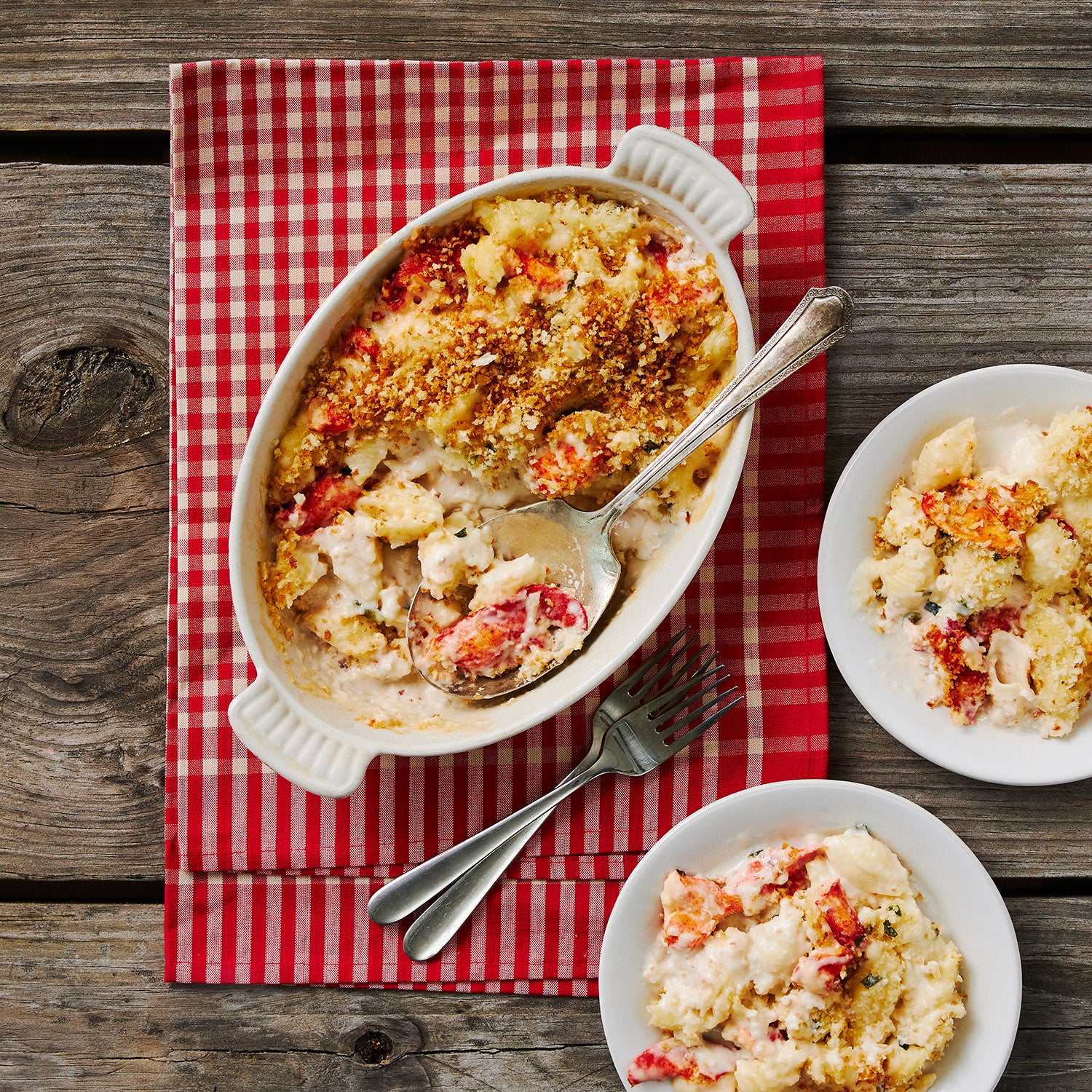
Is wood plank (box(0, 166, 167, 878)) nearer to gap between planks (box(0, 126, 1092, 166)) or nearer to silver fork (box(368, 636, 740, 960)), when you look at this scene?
gap between planks (box(0, 126, 1092, 166))

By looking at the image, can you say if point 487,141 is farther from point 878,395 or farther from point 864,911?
point 864,911

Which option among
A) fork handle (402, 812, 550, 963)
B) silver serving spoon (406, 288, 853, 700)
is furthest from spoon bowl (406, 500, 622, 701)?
fork handle (402, 812, 550, 963)

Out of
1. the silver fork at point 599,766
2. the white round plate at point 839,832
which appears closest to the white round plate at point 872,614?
the white round plate at point 839,832

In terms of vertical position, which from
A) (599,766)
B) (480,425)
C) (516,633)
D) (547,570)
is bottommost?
(599,766)

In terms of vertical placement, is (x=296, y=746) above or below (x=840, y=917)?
above

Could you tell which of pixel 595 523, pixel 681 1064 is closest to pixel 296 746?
pixel 595 523

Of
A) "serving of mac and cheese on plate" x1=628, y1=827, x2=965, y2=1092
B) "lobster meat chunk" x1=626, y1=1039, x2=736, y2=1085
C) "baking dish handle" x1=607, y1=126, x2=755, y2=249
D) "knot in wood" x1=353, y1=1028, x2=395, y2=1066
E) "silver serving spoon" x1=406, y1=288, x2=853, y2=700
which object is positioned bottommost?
"knot in wood" x1=353, y1=1028, x2=395, y2=1066

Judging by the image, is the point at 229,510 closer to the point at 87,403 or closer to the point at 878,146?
the point at 87,403
